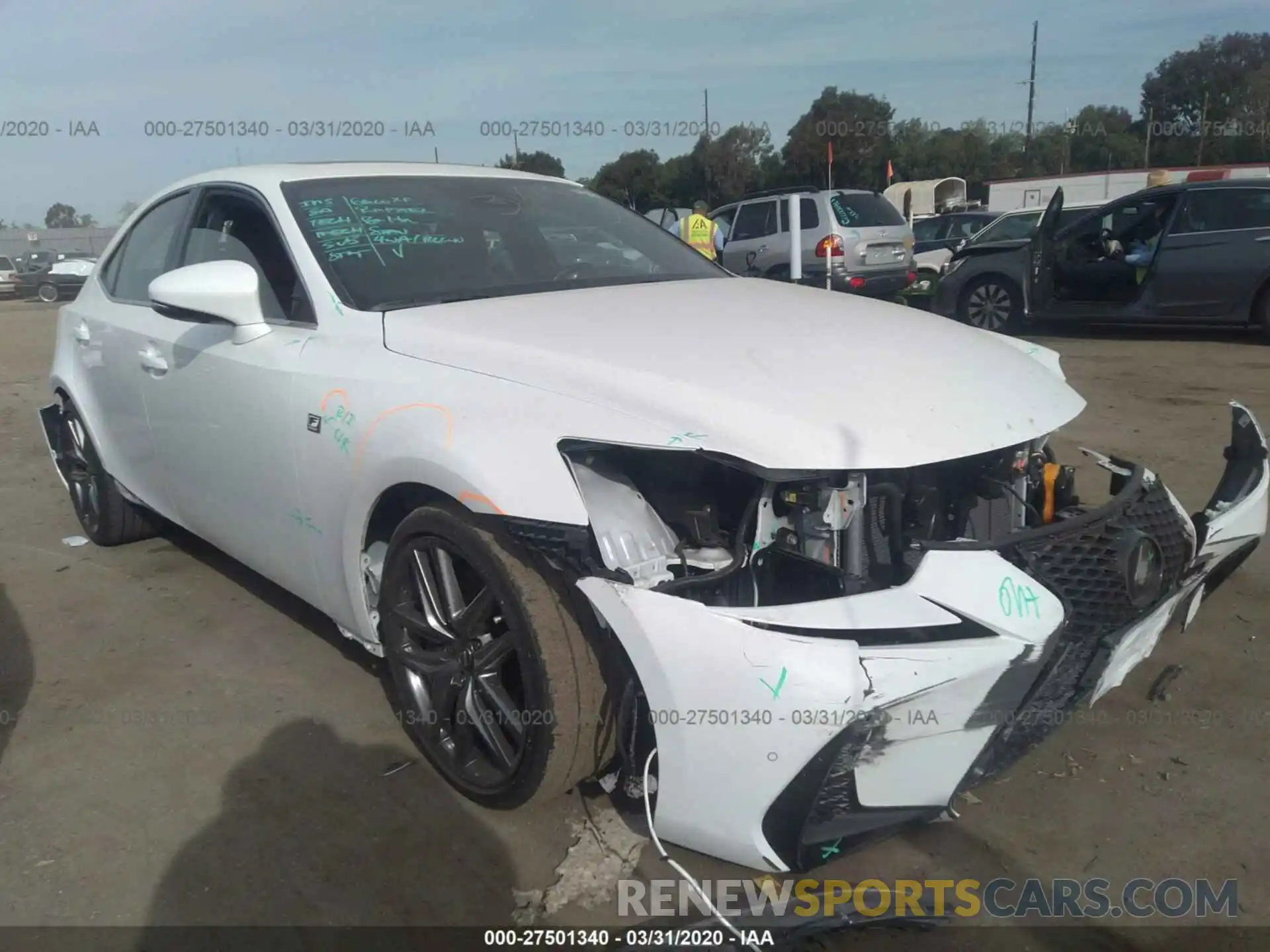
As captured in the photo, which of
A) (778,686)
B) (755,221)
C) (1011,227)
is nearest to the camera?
(778,686)

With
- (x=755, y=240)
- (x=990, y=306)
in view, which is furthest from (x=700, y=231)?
(x=990, y=306)

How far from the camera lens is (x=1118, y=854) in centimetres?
224

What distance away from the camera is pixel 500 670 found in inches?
93.5

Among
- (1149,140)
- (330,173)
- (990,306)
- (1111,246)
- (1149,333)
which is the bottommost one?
(1149,333)

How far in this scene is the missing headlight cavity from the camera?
6.81ft

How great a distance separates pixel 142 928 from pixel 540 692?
1.00 m

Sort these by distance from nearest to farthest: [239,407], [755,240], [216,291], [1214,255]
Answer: [216,291]
[239,407]
[1214,255]
[755,240]

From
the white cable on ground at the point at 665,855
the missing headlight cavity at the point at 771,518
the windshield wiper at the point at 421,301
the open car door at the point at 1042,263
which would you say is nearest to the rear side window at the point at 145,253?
the windshield wiper at the point at 421,301

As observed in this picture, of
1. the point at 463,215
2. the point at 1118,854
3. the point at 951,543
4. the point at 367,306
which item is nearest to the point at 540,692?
the point at 951,543

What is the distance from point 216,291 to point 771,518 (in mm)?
1681

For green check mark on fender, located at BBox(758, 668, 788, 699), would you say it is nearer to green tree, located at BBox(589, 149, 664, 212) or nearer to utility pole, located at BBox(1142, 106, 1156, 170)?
green tree, located at BBox(589, 149, 664, 212)

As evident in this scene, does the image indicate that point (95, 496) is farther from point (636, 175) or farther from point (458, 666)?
point (636, 175)

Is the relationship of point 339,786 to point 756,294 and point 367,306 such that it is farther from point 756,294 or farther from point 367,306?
point 756,294

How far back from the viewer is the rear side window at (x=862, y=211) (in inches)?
464
